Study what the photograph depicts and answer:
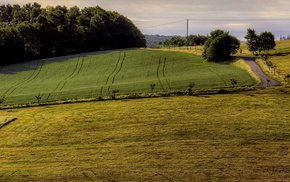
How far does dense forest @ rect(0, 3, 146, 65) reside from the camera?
12675cm

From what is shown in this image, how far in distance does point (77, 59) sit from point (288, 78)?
7032 centimetres

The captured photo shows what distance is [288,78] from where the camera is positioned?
206 ft

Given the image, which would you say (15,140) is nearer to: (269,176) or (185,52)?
(269,176)

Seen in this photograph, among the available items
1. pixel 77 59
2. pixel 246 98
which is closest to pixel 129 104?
pixel 246 98

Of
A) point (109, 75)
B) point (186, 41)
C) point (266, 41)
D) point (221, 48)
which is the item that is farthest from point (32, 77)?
point (186, 41)

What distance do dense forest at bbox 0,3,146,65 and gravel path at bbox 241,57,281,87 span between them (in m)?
73.5

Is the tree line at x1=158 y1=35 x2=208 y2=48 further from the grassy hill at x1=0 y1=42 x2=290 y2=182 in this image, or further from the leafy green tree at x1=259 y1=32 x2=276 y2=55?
the grassy hill at x1=0 y1=42 x2=290 y2=182

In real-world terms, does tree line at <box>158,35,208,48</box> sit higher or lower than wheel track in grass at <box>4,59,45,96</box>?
higher

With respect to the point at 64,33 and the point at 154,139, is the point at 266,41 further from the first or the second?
the point at 64,33

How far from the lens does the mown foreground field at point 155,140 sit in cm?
3475

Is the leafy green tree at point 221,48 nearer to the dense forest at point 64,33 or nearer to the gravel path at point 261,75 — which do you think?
the gravel path at point 261,75

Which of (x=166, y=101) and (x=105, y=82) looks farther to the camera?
(x=105, y=82)

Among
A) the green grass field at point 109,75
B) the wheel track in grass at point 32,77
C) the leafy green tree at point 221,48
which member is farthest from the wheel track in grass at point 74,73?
the leafy green tree at point 221,48

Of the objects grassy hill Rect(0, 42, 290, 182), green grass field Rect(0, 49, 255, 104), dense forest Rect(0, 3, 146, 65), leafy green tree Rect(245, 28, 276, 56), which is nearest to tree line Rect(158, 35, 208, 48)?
dense forest Rect(0, 3, 146, 65)
